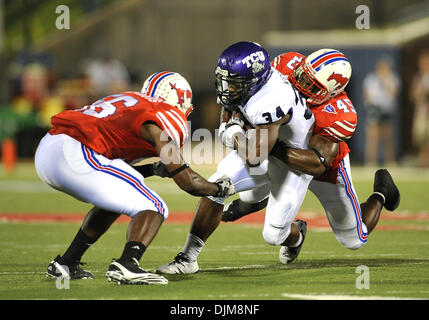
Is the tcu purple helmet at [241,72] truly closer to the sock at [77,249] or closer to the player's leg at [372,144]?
the sock at [77,249]

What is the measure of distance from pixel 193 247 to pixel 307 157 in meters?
0.91

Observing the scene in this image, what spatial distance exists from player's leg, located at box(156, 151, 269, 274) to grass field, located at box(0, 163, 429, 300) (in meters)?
0.16

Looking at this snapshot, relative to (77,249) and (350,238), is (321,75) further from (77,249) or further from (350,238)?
(77,249)

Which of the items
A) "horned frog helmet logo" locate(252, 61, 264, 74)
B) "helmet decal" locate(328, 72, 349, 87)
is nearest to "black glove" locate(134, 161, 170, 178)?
"horned frog helmet logo" locate(252, 61, 264, 74)

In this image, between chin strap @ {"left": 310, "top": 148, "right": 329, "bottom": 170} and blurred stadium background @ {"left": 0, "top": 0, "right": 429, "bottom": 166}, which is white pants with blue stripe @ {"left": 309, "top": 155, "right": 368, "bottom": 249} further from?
blurred stadium background @ {"left": 0, "top": 0, "right": 429, "bottom": 166}

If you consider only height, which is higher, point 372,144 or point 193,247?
point 193,247

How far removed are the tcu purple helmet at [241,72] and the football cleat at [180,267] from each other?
101 cm

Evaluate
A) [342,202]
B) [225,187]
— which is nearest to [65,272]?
[225,187]

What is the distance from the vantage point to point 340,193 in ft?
19.5

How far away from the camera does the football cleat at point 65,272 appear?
524 cm

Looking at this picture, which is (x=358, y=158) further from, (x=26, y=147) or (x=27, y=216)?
(x=27, y=216)

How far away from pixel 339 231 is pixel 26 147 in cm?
1146

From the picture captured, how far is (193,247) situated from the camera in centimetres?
559

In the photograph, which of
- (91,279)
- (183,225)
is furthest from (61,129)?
(183,225)
